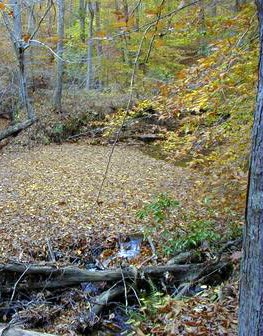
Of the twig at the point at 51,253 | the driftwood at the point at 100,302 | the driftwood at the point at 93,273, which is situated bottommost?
the twig at the point at 51,253

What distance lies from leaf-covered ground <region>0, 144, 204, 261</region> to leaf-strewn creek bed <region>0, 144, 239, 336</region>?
24mm

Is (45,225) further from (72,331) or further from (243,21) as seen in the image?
(243,21)

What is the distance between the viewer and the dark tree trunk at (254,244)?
7.64 ft

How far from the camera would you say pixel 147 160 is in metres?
13.4

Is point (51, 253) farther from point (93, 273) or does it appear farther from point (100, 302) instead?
point (100, 302)

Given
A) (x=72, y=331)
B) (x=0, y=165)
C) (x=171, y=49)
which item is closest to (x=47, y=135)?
(x=0, y=165)

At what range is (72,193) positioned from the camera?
9.66 meters

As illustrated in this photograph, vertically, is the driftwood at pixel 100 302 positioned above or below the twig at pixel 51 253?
above

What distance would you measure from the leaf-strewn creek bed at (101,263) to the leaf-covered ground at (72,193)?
2cm

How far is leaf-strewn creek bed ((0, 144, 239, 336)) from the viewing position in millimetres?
4598

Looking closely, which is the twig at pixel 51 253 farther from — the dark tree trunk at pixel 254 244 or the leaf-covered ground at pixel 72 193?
the dark tree trunk at pixel 254 244

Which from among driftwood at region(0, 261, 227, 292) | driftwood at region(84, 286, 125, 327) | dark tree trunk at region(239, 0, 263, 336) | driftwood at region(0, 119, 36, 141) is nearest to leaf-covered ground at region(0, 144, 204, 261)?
driftwood at region(0, 261, 227, 292)

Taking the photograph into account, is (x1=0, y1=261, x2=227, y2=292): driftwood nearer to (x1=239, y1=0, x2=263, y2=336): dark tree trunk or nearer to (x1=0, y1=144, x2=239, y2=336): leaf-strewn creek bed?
(x1=0, y1=144, x2=239, y2=336): leaf-strewn creek bed

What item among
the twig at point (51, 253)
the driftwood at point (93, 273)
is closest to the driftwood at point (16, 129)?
the twig at point (51, 253)
